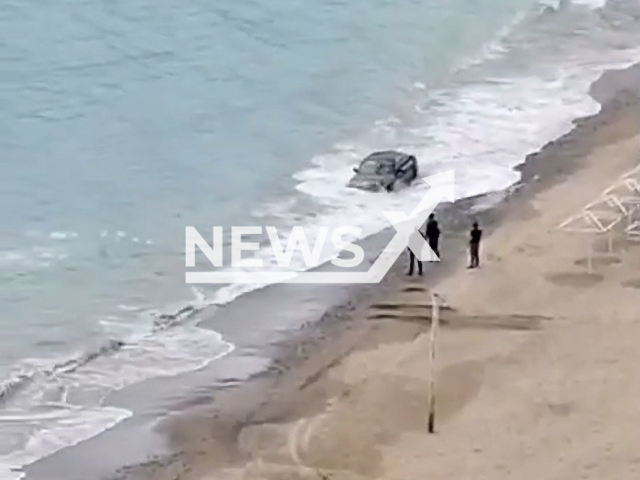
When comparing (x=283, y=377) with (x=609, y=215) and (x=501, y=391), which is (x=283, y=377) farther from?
(x=609, y=215)

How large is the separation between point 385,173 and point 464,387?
41.5 ft

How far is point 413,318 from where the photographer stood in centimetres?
2706

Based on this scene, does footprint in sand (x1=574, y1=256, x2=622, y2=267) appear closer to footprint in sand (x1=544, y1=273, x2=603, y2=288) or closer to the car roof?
footprint in sand (x1=544, y1=273, x2=603, y2=288)

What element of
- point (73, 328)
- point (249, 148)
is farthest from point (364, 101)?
point (73, 328)

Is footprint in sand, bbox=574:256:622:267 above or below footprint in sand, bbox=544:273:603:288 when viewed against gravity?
above

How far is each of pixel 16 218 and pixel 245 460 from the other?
1497cm

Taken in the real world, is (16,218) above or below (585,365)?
above

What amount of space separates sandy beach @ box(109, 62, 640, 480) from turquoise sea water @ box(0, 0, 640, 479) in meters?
2.10

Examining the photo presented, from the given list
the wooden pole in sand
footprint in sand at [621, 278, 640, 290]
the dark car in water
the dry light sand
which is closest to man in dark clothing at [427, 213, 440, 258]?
the dry light sand

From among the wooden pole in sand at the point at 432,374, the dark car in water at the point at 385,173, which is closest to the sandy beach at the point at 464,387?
the wooden pole in sand at the point at 432,374

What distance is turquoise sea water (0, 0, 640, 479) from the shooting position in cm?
2742

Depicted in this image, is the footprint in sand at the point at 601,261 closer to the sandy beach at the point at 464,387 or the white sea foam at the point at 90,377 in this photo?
the sandy beach at the point at 464,387

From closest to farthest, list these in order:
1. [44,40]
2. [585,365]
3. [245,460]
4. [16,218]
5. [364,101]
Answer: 1. [245,460]
2. [585,365]
3. [16,218]
4. [364,101]
5. [44,40]

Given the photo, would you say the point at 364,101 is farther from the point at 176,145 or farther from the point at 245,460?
the point at 245,460
